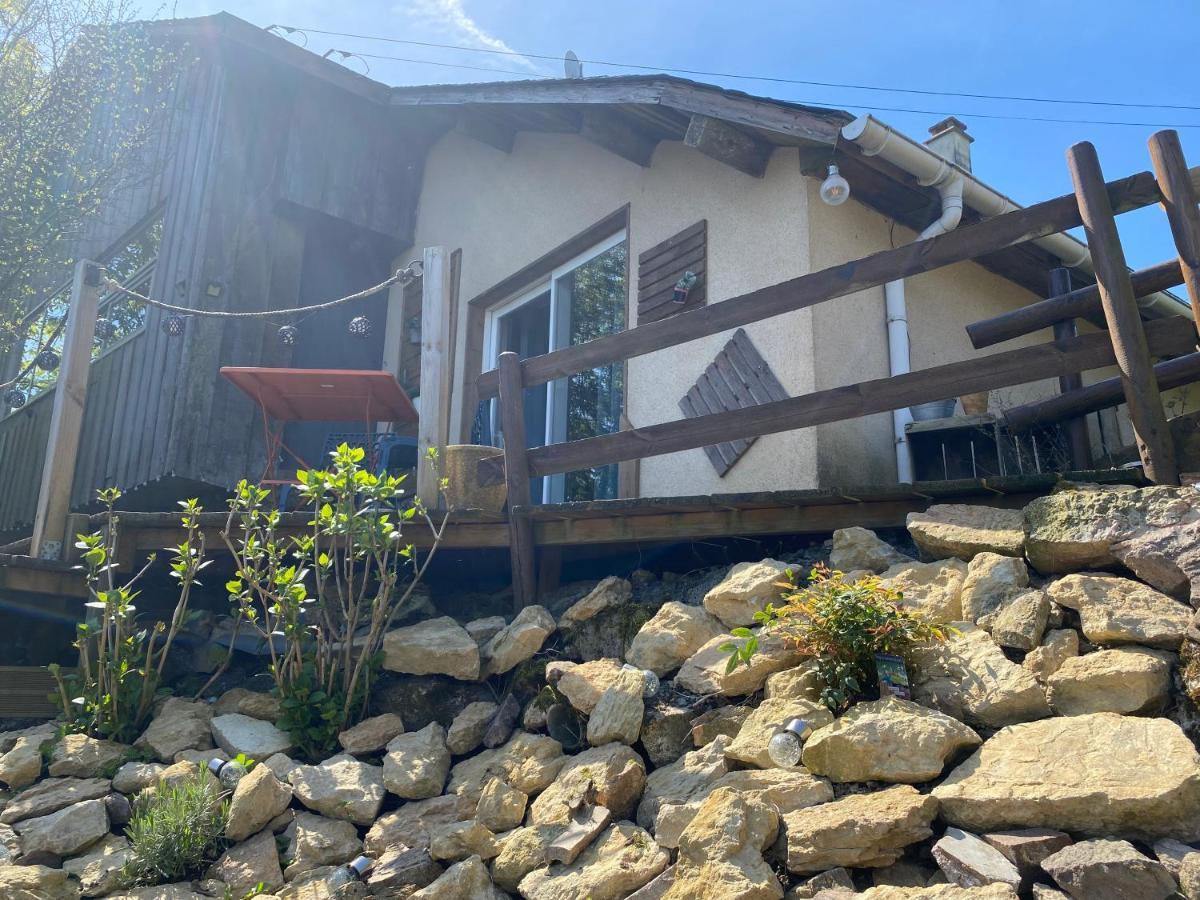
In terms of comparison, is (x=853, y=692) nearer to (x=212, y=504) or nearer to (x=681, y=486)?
(x=681, y=486)

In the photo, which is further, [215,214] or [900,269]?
[215,214]

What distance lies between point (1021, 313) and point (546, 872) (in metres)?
2.49

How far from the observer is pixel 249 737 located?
3.56m

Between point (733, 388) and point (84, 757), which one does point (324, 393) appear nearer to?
point (733, 388)

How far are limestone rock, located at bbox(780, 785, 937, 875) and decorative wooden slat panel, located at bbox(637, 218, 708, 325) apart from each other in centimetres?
362

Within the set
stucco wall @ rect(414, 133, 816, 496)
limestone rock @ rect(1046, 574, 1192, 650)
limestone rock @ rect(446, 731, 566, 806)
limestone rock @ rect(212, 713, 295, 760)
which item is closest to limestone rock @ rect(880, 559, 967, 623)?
limestone rock @ rect(1046, 574, 1192, 650)

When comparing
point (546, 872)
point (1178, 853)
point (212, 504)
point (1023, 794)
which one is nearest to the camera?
point (1178, 853)

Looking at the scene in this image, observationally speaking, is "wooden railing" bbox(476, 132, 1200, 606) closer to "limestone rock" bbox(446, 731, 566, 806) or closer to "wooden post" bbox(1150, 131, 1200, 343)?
"wooden post" bbox(1150, 131, 1200, 343)

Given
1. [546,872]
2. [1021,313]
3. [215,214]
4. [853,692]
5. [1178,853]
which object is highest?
[215,214]

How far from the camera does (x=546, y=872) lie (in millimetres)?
2668

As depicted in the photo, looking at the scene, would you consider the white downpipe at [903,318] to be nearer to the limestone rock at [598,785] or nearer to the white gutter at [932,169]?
the white gutter at [932,169]

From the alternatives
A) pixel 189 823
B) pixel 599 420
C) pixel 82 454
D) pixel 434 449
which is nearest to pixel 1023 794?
pixel 189 823

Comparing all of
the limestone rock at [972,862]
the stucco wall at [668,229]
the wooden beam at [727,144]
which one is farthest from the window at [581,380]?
the limestone rock at [972,862]

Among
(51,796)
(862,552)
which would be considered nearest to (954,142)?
(862,552)
